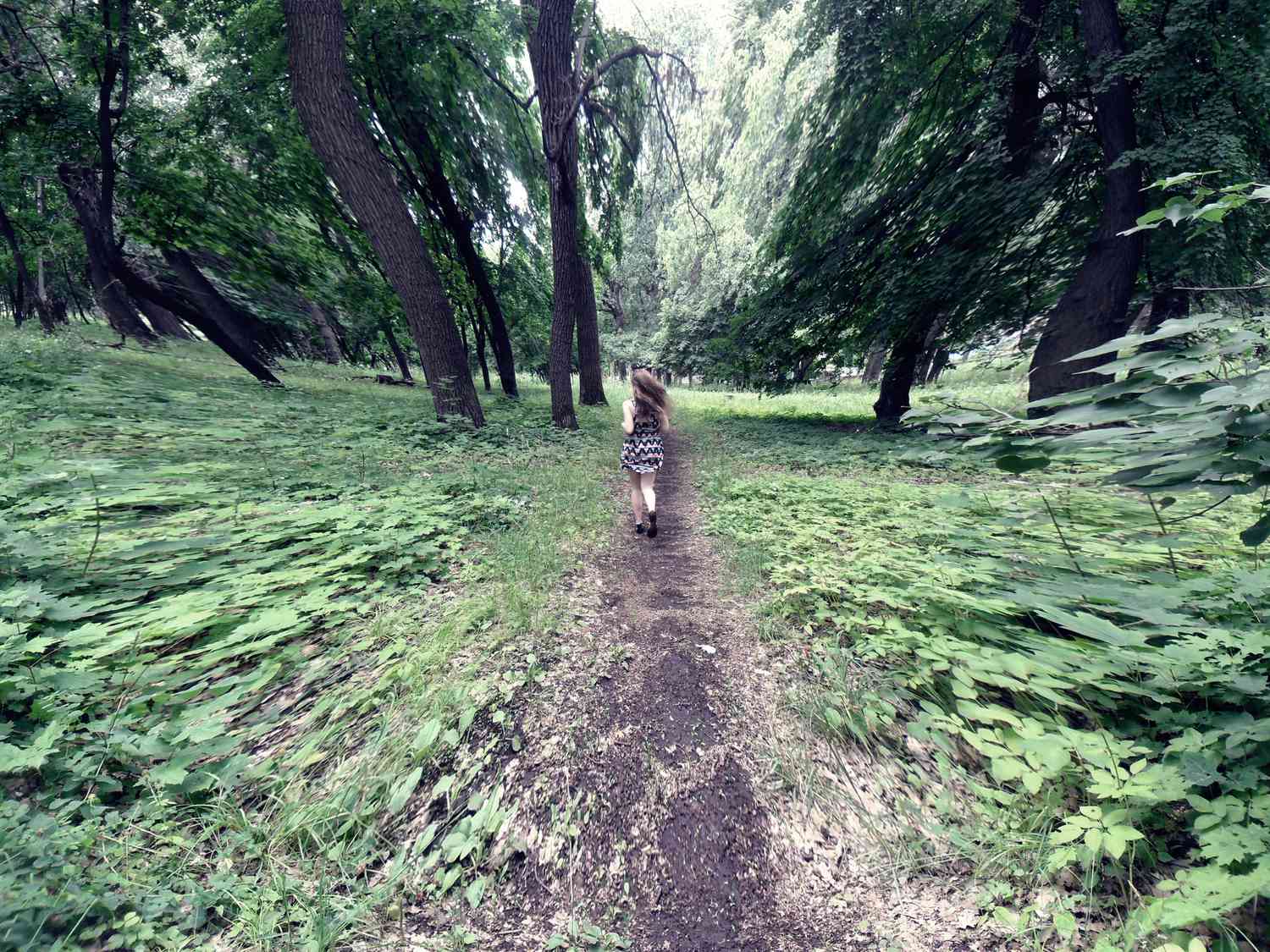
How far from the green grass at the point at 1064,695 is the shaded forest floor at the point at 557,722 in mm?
18

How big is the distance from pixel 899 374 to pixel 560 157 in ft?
29.6

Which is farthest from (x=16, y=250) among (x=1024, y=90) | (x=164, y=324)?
(x=1024, y=90)

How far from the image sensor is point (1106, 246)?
6.53 metres

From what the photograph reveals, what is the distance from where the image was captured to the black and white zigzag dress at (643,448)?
4.83m

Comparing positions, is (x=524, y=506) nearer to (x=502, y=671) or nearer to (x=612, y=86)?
(x=502, y=671)

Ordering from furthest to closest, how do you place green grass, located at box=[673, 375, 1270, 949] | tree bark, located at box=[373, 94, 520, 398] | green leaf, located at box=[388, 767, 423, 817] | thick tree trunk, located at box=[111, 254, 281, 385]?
tree bark, located at box=[373, 94, 520, 398] < thick tree trunk, located at box=[111, 254, 281, 385] < green leaf, located at box=[388, 767, 423, 817] < green grass, located at box=[673, 375, 1270, 949]

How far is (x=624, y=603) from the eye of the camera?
11.0 ft

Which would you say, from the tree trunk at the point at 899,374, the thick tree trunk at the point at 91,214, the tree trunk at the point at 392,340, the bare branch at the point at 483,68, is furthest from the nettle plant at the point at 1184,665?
the tree trunk at the point at 392,340

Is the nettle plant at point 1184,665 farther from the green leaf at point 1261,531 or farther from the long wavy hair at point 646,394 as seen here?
the long wavy hair at point 646,394

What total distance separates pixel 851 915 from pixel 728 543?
3.03 metres

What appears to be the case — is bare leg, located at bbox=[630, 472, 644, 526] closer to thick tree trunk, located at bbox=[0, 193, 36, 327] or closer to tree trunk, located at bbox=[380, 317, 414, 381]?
tree trunk, located at bbox=[380, 317, 414, 381]

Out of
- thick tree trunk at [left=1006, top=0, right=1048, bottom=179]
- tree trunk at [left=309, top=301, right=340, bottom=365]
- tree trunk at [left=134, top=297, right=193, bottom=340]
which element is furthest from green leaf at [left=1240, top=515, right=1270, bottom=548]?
tree trunk at [left=134, top=297, right=193, bottom=340]

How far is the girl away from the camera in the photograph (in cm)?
483

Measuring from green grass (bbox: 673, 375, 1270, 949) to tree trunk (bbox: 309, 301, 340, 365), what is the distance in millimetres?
15985
